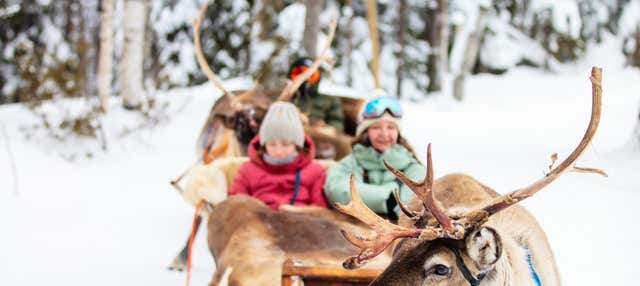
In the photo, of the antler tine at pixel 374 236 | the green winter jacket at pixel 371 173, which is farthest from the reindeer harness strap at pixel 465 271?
the green winter jacket at pixel 371 173

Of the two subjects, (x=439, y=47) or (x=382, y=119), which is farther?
(x=439, y=47)

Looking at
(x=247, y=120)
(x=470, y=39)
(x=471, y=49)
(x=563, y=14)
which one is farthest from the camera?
(x=563, y=14)

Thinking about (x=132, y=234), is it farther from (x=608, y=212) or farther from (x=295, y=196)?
(x=608, y=212)

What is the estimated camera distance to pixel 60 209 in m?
5.79

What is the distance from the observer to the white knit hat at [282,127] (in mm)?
3627

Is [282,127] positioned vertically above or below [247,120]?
above

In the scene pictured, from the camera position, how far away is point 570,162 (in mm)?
1752

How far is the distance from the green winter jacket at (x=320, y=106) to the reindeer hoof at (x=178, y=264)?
6.08 feet

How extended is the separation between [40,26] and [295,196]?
14.4 m

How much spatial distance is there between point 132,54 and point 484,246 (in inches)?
334

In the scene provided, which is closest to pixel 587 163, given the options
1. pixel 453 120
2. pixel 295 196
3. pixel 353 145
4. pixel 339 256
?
pixel 353 145

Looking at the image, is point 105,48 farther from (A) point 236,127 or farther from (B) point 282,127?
(B) point 282,127

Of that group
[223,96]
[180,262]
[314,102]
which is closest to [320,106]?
[314,102]

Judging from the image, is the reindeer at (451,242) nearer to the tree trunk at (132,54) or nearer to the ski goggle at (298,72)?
the ski goggle at (298,72)
